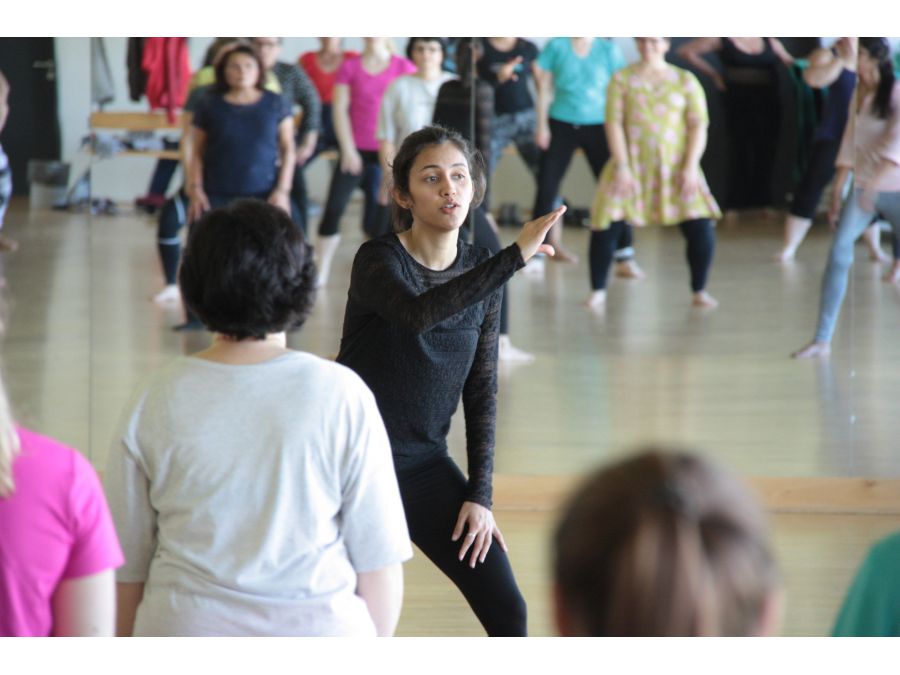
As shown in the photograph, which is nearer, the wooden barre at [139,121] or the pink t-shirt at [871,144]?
the pink t-shirt at [871,144]

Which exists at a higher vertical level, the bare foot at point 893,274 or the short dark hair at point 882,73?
the short dark hair at point 882,73

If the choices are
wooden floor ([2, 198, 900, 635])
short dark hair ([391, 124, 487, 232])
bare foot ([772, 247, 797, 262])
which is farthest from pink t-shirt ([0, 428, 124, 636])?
bare foot ([772, 247, 797, 262])

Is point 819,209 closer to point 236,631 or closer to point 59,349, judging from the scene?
point 59,349

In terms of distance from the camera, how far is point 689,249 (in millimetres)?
4547

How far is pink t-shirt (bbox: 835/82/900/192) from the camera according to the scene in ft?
14.2

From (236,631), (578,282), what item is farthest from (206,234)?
(578,282)

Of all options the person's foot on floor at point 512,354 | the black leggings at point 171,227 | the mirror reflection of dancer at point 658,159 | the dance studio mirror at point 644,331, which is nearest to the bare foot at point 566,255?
the dance studio mirror at point 644,331

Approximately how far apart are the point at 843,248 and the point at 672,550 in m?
3.74

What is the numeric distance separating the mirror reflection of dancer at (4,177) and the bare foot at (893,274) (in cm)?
309

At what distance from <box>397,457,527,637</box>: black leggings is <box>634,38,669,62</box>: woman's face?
234 centimetres

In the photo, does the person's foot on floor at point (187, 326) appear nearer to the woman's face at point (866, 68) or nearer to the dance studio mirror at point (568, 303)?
the dance studio mirror at point (568, 303)

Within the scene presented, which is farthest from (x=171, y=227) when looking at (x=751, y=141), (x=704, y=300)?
(x=751, y=141)

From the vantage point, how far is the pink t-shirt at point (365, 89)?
4.48 meters

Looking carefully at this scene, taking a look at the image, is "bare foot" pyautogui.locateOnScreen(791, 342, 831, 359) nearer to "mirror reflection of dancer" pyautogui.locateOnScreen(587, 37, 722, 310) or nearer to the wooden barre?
"mirror reflection of dancer" pyautogui.locateOnScreen(587, 37, 722, 310)
